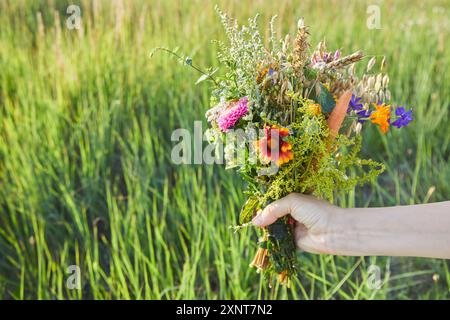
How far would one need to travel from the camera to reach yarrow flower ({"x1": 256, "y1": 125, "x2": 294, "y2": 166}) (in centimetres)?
144

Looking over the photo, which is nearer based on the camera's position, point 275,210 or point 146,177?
point 275,210

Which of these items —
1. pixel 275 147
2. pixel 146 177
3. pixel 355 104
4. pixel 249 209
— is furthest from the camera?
pixel 146 177

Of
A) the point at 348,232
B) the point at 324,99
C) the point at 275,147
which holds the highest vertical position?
the point at 324,99

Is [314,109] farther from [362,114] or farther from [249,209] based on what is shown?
[249,209]

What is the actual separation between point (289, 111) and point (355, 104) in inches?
6.9

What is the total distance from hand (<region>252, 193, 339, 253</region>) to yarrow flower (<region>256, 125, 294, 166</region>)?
139mm

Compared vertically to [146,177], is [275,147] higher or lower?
higher

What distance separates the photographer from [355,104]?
1.54 meters

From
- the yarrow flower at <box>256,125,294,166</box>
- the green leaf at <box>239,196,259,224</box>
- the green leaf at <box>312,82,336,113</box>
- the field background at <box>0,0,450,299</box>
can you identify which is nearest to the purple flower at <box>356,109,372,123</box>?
the green leaf at <box>312,82,336,113</box>

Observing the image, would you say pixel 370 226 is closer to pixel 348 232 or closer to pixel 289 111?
pixel 348 232

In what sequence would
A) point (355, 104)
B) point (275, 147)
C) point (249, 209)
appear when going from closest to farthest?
1. point (275, 147)
2. point (355, 104)
3. point (249, 209)

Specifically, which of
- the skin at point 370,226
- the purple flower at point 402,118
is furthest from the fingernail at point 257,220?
the purple flower at point 402,118

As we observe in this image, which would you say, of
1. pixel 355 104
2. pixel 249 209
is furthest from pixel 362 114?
pixel 249 209
